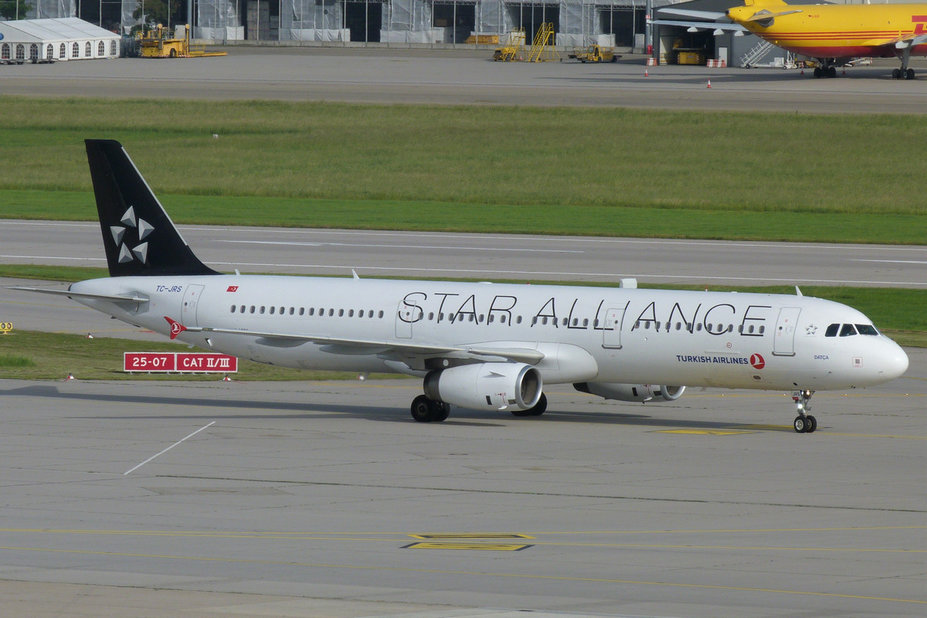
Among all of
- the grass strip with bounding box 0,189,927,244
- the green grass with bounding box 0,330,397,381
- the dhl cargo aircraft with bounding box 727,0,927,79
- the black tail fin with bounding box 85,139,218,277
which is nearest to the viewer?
the black tail fin with bounding box 85,139,218,277

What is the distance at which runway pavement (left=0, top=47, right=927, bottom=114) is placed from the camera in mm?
133250

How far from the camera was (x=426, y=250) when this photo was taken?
79.6 meters

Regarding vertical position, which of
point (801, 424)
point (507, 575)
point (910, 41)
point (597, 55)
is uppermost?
point (597, 55)

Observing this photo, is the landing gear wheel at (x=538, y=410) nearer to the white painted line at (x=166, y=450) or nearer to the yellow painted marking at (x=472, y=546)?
the white painted line at (x=166, y=450)

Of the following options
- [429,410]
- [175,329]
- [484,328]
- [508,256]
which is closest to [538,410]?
[484,328]

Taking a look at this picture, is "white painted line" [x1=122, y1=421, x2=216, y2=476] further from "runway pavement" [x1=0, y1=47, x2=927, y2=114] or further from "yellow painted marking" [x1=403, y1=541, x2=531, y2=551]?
"runway pavement" [x1=0, y1=47, x2=927, y2=114]

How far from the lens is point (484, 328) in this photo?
137 feet

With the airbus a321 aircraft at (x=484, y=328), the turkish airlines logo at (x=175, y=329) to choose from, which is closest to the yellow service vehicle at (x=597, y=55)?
the airbus a321 aircraft at (x=484, y=328)

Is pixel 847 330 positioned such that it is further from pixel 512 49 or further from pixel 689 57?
pixel 512 49

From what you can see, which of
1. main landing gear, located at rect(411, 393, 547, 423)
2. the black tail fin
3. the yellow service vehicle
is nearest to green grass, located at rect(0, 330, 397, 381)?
the black tail fin

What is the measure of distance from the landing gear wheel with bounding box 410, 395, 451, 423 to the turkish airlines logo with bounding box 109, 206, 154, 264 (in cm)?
1048

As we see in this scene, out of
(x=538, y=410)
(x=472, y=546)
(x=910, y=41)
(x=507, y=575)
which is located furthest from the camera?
(x=910, y=41)

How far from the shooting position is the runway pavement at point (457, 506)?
2250cm

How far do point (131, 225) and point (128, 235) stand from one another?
334 mm
